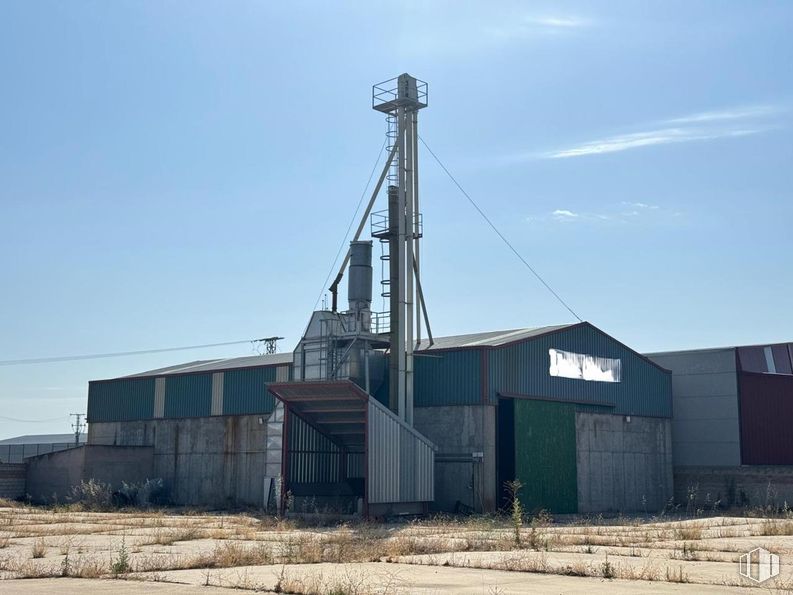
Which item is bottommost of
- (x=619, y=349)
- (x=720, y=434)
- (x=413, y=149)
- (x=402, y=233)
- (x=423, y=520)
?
(x=423, y=520)

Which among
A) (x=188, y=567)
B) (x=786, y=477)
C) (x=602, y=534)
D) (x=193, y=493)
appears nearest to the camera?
(x=188, y=567)

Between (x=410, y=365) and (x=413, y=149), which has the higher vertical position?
(x=413, y=149)

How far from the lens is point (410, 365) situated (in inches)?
1614

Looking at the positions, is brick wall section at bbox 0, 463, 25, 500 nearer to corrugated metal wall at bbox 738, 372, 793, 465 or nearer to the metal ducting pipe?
the metal ducting pipe

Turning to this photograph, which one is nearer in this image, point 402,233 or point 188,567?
point 188,567

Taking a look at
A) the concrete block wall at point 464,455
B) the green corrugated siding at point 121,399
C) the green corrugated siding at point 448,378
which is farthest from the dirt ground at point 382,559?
the green corrugated siding at point 121,399

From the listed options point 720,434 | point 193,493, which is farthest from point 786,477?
A: point 193,493

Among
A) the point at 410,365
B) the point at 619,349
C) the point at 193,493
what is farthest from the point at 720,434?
the point at 193,493

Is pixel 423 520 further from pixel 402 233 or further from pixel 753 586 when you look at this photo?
pixel 753 586

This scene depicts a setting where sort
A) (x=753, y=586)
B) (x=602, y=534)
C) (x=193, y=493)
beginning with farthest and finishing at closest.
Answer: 1. (x=193, y=493)
2. (x=602, y=534)
3. (x=753, y=586)

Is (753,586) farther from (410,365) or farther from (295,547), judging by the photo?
(410,365)

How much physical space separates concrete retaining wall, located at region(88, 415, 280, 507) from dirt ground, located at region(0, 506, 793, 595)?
15.6 meters

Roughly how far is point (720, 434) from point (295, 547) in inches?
1279

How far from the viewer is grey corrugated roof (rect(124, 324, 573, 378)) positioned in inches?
1727
